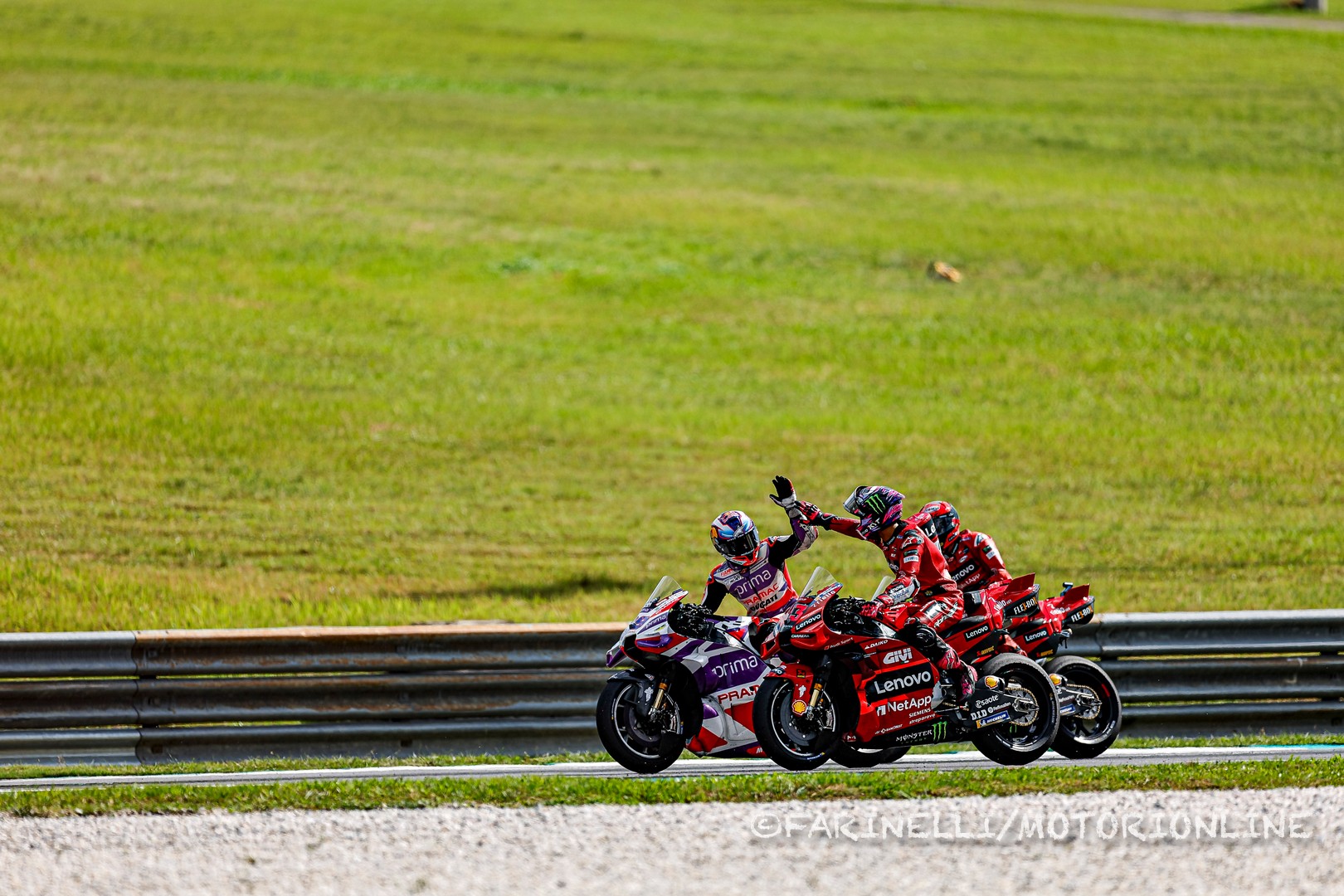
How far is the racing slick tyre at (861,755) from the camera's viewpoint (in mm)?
6715

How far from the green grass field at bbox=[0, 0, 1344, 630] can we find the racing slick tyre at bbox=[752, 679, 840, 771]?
22.2ft

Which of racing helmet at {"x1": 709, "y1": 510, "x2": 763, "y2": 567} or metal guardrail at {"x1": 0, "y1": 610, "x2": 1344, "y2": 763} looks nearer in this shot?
racing helmet at {"x1": 709, "y1": 510, "x2": 763, "y2": 567}

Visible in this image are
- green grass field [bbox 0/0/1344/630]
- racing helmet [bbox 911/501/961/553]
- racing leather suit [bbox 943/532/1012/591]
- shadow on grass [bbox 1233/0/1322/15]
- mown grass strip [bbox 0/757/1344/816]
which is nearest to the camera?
racing helmet [bbox 911/501/961/553]

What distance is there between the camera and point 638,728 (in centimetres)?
680

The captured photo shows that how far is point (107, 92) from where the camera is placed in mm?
35719

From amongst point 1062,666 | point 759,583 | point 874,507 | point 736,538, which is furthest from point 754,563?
point 1062,666

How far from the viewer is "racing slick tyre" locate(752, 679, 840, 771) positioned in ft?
21.6

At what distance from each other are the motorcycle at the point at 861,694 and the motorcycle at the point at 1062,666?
24 cm

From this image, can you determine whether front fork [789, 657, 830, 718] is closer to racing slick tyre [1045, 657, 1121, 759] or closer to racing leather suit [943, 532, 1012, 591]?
racing leather suit [943, 532, 1012, 591]

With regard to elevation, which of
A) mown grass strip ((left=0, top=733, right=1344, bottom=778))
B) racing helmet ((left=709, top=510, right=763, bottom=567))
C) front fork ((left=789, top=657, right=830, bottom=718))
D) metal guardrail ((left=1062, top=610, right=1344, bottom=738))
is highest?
racing helmet ((left=709, top=510, right=763, bottom=567))

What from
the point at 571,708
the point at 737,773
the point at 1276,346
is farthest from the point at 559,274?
the point at 737,773

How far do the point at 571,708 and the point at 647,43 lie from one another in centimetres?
4157

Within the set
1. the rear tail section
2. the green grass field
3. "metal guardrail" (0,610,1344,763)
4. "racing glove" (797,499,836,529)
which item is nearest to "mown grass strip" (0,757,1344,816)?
"metal guardrail" (0,610,1344,763)

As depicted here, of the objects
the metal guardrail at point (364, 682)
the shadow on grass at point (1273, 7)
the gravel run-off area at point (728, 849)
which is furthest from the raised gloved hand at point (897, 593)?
the shadow on grass at point (1273, 7)
